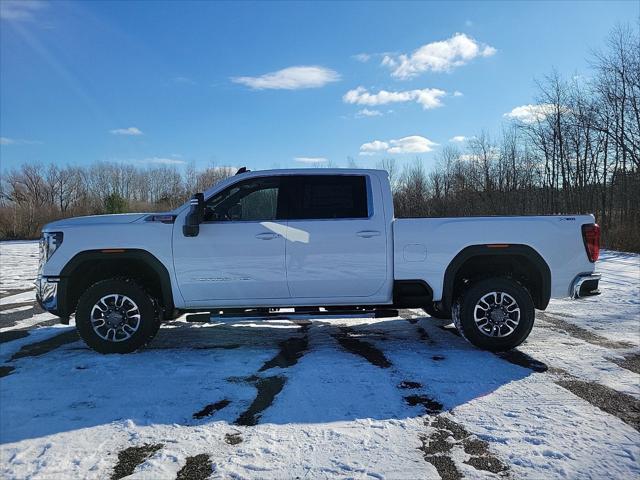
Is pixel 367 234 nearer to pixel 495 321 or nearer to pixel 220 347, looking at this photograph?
pixel 495 321

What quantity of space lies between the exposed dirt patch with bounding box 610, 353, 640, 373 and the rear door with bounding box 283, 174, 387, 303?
8.51 ft

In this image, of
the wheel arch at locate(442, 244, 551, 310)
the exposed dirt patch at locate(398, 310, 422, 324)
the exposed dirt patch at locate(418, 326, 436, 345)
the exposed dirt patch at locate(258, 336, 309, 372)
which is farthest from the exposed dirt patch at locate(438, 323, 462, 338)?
the exposed dirt patch at locate(258, 336, 309, 372)

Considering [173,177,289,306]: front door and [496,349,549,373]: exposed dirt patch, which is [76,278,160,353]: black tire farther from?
[496,349,549,373]: exposed dirt patch

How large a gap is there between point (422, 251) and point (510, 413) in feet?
6.78

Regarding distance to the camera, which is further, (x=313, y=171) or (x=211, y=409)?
(x=313, y=171)

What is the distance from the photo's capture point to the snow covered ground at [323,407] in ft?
9.42

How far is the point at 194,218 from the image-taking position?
5.03m

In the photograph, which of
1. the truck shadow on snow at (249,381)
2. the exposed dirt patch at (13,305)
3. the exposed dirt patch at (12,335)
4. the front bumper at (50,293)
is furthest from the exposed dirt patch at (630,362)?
the exposed dirt patch at (13,305)

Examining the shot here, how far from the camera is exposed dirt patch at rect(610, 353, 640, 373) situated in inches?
181

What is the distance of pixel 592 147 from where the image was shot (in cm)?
2742

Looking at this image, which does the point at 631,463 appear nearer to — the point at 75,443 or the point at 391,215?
the point at 391,215

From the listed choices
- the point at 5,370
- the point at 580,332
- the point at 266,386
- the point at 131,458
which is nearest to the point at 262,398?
the point at 266,386

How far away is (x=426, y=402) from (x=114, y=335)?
350 centimetres

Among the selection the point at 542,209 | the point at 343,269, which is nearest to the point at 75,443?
the point at 343,269
